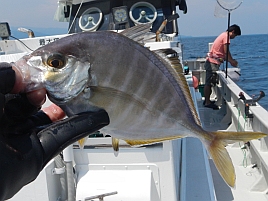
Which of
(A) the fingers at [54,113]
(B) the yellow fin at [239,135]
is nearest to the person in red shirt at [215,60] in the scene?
(B) the yellow fin at [239,135]

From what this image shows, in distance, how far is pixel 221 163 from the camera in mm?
1463

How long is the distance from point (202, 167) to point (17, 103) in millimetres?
2407

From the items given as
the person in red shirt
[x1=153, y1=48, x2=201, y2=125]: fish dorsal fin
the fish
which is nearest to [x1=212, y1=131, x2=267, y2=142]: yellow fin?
the fish

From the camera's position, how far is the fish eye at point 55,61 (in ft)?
3.86

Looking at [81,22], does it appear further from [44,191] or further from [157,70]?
[157,70]

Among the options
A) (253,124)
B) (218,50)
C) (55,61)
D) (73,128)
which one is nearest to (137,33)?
(55,61)

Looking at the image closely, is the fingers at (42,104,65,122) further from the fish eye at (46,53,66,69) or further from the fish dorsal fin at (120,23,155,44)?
the fish dorsal fin at (120,23,155,44)

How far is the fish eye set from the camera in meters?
1.18

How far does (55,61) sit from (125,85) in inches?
11.2

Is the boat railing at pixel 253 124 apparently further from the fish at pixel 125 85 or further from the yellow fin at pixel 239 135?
the fish at pixel 125 85

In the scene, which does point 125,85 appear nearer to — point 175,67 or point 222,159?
point 175,67

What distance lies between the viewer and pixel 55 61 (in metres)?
1.18

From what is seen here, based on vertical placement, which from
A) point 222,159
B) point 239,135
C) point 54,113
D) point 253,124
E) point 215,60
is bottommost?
point 253,124

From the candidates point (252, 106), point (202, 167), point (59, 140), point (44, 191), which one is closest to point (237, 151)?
point (252, 106)
